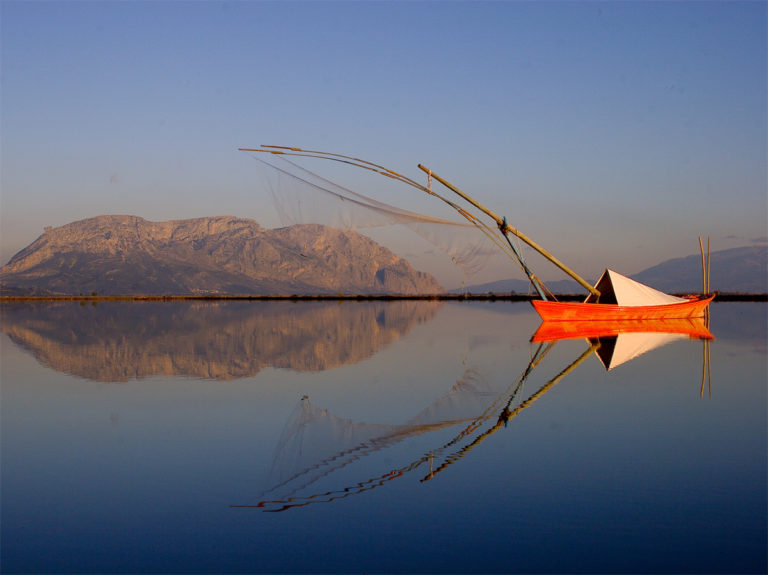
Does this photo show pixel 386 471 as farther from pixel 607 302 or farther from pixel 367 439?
pixel 607 302

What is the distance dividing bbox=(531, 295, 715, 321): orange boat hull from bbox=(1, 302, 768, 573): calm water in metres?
24.6

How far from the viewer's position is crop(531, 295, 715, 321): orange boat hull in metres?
48.3

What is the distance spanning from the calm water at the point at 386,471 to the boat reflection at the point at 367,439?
0.06m

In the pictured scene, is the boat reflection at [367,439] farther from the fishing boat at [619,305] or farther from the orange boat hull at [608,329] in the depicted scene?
the fishing boat at [619,305]

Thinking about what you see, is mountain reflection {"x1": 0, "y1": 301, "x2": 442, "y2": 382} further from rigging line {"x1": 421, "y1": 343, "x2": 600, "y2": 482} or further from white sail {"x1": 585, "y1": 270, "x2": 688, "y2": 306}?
white sail {"x1": 585, "y1": 270, "x2": 688, "y2": 306}

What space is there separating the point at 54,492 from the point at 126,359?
19.5 metres

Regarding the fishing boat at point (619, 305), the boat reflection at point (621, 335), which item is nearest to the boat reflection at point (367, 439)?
the boat reflection at point (621, 335)

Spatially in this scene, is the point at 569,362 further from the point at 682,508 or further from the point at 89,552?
the point at 89,552

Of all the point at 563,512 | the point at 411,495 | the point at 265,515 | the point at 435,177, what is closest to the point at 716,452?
the point at 563,512

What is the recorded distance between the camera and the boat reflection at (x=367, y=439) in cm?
996

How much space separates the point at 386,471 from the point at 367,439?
7.34 ft

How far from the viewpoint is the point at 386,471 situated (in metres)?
10.9

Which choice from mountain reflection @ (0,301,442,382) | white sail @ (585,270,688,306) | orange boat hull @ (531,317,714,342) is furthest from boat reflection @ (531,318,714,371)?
mountain reflection @ (0,301,442,382)

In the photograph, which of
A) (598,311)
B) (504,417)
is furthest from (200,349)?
(598,311)
